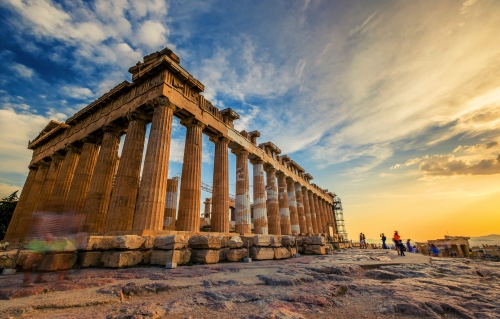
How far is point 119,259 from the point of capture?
631 cm

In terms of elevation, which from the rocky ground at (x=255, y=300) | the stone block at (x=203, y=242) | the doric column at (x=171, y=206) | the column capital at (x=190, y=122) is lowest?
the rocky ground at (x=255, y=300)

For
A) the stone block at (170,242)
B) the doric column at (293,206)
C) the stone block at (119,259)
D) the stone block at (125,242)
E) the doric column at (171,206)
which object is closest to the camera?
the stone block at (119,259)

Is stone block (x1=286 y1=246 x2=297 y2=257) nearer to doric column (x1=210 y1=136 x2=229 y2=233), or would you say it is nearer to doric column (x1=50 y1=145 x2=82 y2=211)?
doric column (x1=210 y1=136 x2=229 y2=233)

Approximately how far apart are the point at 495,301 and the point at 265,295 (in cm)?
301

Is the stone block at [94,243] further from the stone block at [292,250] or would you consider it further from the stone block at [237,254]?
the stone block at [292,250]

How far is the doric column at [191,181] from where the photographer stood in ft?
39.9

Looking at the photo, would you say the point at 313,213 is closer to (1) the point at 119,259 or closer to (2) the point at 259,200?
(2) the point at 259,200

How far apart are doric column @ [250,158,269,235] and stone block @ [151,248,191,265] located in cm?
1223

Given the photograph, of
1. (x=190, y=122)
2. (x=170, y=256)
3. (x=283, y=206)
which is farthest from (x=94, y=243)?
(x=283, y=206)

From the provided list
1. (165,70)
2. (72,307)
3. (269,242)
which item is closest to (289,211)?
(269,242)

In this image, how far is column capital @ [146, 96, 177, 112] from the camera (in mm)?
12070

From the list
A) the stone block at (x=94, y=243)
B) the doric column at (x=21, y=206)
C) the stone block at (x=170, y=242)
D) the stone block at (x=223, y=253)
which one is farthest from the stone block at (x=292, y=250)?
the doric column at (x=21, y=206)

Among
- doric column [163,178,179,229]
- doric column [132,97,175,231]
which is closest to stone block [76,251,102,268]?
doric column [132,97,175,231]

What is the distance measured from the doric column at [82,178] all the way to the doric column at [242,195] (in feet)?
33.3
